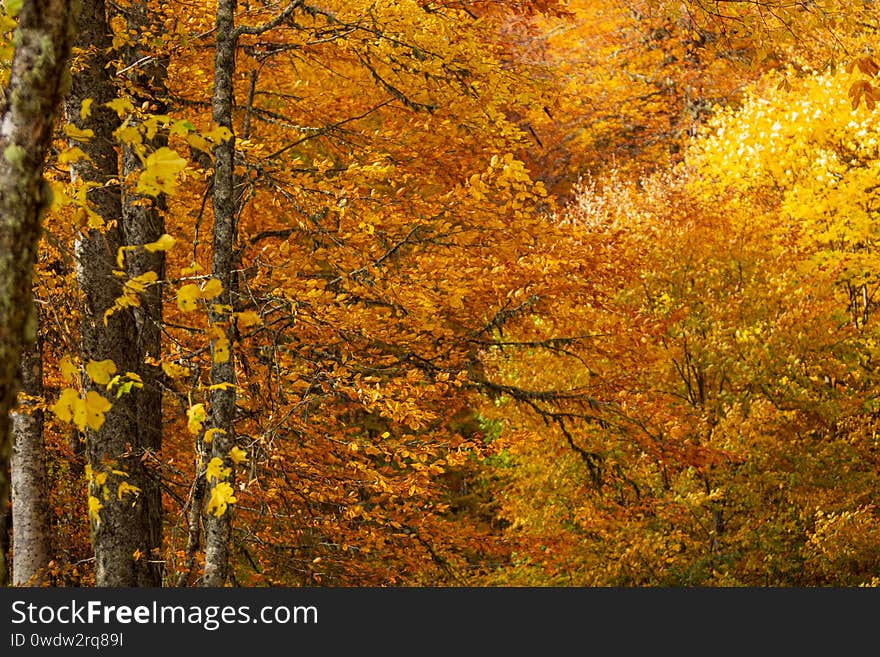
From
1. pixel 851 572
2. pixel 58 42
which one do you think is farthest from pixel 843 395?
pixel 58 42

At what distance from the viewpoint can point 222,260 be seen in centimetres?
568

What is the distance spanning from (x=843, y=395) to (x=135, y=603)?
1143 cm

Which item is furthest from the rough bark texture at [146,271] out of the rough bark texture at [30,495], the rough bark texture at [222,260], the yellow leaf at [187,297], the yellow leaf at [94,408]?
the yellow leaf at [94,408]

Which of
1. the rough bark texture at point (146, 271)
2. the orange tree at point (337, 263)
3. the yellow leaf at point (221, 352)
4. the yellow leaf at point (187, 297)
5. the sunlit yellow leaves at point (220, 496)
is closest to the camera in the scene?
the yellow leaf at point (187, 297)

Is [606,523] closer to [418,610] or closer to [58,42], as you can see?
[418,610]

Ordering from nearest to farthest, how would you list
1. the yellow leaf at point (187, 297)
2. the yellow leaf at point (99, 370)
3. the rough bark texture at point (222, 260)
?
the yellow leaf at point (99, 370) → the yellow leaf at point (187, 297) → the rough bark texture at point (222, 260)

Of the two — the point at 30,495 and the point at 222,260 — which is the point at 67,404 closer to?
the point at 222,260

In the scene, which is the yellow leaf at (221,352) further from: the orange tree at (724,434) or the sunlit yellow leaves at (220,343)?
the orange tree at (724,434)

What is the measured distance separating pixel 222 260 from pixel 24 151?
334 centimetres

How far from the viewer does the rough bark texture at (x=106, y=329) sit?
22.9ft

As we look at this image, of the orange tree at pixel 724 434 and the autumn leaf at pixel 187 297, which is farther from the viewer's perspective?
the orange tree at pixel 724 434

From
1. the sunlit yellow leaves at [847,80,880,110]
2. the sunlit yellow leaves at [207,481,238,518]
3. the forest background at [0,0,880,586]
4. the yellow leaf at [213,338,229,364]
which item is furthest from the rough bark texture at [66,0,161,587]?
the sunlit yellow leaves at [847,80,880,110]

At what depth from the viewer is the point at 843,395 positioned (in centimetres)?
1506

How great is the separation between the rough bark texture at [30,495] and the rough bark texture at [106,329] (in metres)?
1.14
